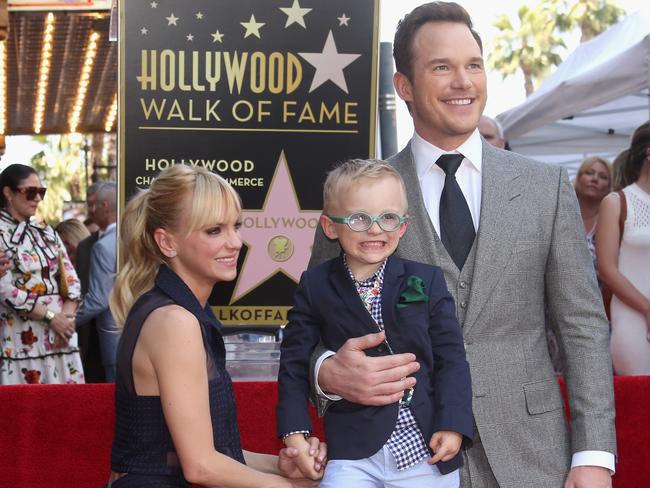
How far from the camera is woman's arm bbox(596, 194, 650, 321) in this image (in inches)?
198

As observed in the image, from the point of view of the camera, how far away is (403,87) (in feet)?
9.13

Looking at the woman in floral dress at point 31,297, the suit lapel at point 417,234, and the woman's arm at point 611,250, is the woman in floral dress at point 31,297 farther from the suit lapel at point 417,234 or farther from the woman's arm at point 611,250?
the suit lapel at point 417,234

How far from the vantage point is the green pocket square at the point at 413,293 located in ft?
Answer: 7.84

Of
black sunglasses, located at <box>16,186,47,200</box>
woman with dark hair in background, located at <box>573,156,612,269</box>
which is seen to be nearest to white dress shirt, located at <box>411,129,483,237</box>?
black sunglasses, located at <box>16,186,47,200</box>

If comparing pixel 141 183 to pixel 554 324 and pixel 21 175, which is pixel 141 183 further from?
pixel 21 175

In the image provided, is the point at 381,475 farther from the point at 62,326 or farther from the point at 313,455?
the point at 62,326

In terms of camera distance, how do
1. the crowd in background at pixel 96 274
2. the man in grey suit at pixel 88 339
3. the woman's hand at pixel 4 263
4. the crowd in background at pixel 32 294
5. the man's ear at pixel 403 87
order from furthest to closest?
the man in grey suit at pixel 88 339 → the crowd in background at pixel 32 294 → the woman's hand at pixel 4 263 → the crowd in background at pixel 96 274 → the man's ear at pixel 403 87

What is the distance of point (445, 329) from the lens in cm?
242

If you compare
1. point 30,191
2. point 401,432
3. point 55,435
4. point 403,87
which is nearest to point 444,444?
point 401,432

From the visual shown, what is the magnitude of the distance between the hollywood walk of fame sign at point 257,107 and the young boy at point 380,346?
1624 millimetres

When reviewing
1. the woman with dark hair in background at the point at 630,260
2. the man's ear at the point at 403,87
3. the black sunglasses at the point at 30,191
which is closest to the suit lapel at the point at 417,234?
the man's ear at the point at 403,87

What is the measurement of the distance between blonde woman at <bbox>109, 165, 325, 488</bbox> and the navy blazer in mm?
122

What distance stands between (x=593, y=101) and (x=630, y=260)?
3.09m

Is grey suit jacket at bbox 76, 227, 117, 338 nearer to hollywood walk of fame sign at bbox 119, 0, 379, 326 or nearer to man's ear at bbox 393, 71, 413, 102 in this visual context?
hollywood walk of fame sign at bbox 119, 0, 379, 326
